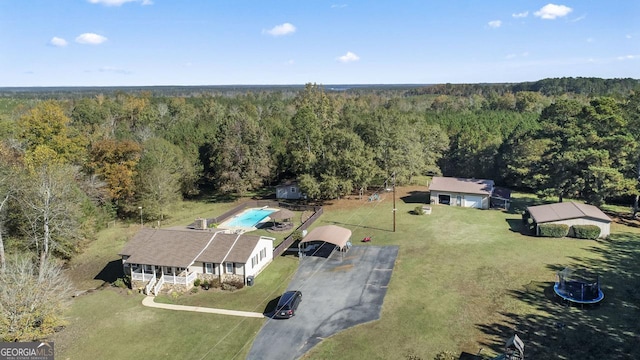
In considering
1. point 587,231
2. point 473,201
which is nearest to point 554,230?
point 587,231

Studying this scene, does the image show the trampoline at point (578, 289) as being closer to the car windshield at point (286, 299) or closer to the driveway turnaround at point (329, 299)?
the driveway turnaround at point (329, 299)

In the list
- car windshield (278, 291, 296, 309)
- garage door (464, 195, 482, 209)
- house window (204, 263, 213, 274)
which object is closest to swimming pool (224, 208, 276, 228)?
house window (204, 263, 213, 274)

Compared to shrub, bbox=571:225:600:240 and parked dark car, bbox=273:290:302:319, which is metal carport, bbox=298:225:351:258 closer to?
parked dark car, bbox=273:290:302:319

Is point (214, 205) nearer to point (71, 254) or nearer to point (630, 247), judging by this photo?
point (71, 254)

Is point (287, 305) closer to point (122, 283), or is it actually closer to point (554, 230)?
point (122, 283)

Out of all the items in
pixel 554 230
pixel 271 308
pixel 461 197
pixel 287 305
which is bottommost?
pixel 271 308

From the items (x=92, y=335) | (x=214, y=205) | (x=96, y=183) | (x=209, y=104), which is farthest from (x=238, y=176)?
(x=209, y=104)
